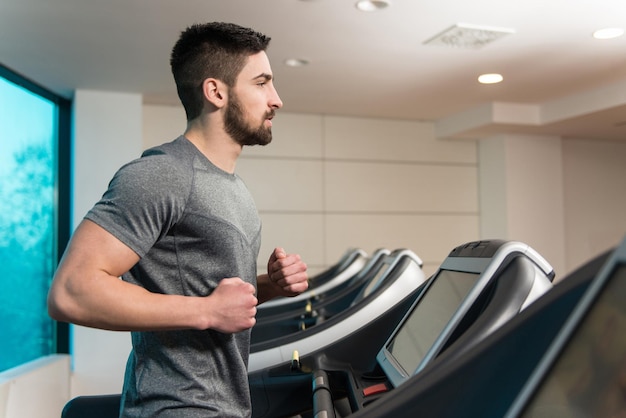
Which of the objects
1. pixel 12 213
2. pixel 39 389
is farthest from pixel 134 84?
pixel 39 389

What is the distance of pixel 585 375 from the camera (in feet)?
1.73

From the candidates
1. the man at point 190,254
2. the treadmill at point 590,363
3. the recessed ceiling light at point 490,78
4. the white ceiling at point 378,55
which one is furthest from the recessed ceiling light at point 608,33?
the treadmill at point 590,363

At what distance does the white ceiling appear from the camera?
2.93 m

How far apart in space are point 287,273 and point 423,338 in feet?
0.91

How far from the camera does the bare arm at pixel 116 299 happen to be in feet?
2.75

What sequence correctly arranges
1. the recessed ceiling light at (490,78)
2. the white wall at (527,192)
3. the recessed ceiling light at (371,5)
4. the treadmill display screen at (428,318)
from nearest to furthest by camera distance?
the treadmill display screen at (428,318) < the recessed ceiling light at (371,5) < the recessed ceiling light at (490,78) < the white wall at (527,192)

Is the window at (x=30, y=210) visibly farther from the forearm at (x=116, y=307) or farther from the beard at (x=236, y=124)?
the forearm at (x=116, y=307)

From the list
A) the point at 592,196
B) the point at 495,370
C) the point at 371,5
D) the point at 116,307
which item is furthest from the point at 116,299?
the point at 592,196

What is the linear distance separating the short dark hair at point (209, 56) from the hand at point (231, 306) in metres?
0.37

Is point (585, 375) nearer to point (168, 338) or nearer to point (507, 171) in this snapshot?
point (168, 338)

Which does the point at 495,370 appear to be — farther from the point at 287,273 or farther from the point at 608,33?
the point at 608,33

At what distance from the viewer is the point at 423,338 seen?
1099mm

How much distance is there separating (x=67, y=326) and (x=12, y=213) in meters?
1.20

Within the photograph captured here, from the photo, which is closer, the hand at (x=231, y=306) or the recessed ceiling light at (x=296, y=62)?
the hand at (x=231, y=306)
